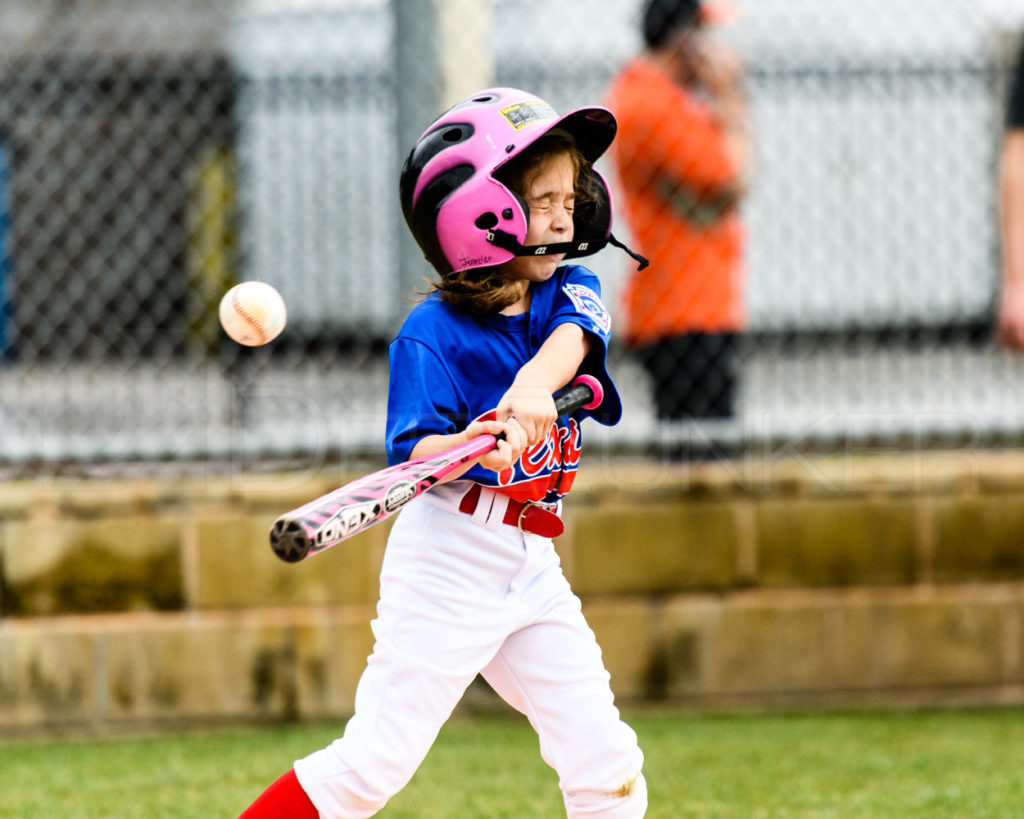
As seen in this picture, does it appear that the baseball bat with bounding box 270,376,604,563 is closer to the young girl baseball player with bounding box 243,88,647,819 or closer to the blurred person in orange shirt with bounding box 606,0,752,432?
the young girl baseball player with bounding box 243,88,647,819

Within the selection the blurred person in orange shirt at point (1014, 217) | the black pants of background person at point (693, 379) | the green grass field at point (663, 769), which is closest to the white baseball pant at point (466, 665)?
the green grass field at point (663, 769)

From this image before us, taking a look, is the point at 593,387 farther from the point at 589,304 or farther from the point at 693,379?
the point at 693,379

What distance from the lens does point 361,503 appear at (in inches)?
91.1

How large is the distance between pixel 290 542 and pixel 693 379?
3.10m

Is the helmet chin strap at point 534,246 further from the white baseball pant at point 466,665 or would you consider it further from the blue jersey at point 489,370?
the white baseball pant at point 466,665

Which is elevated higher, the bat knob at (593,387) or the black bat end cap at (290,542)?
the bat knob at (593,387)

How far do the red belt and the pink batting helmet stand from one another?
44 centimetres

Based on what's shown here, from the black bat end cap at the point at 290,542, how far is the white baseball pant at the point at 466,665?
1.92 ft

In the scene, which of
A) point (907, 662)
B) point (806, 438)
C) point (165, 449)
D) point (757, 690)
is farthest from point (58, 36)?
point (907, 662)

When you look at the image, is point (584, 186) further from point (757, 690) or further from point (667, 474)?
point (757, 690)

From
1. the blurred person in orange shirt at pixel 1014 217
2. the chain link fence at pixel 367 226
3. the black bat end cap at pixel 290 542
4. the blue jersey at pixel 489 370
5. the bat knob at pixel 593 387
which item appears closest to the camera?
the black bat end cap at pixel 290 542

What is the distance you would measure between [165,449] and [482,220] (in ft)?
8.29

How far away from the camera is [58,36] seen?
5.17 meters

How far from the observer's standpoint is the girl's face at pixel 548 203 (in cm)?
268
